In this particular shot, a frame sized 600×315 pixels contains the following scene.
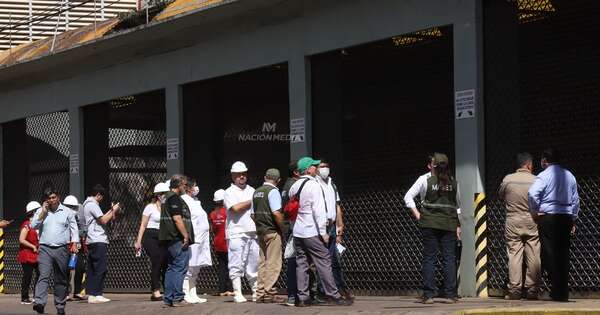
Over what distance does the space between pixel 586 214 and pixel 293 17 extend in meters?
6.72

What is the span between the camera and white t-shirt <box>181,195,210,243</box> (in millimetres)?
17625

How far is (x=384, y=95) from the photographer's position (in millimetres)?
18953

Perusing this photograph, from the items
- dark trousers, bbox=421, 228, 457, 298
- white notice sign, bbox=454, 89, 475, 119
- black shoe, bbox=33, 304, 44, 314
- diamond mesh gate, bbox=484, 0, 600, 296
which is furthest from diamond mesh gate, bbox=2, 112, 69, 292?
dark trousers, bbox=421, 228, 457, 298

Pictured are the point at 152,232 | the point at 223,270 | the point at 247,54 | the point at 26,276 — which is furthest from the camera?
the point at 26,276

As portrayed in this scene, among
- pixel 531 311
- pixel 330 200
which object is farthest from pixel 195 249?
pixel 531 311

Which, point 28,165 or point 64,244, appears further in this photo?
point 28,165

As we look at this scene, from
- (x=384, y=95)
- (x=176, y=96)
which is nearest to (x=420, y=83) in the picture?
(x=384, y=95)

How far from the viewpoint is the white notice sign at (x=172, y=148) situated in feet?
76.4

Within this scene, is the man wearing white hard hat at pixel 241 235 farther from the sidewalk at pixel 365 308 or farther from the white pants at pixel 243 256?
the sidewalk at pixel 365 308

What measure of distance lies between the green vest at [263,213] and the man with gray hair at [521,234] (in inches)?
116

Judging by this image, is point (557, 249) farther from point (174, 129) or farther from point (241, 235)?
point (174, 129)

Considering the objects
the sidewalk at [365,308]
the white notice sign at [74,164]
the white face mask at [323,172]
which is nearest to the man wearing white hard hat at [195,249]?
the sidewalk at [365,308]

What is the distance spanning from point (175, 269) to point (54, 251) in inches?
68.1

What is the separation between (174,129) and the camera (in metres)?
23.4
